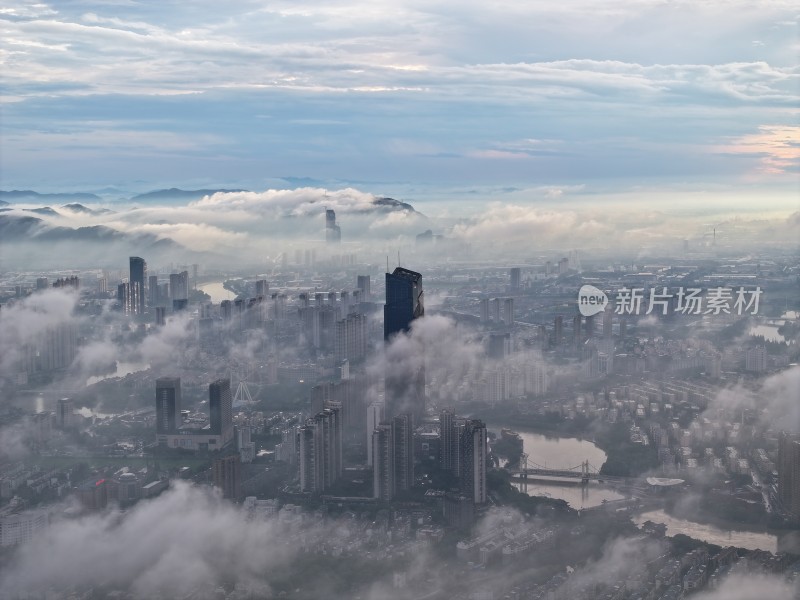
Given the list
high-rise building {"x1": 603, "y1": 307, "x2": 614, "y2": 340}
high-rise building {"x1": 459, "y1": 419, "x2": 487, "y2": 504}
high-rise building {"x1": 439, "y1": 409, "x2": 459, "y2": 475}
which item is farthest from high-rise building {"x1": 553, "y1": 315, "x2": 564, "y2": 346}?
high-rise building {"x1": 459, "y1": 419, "x2": 487, "y2": 504}

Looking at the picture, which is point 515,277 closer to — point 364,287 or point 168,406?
point 364,287

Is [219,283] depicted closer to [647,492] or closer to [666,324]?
[666,324]

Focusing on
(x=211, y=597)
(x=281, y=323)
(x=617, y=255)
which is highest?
(x=617, y=255)

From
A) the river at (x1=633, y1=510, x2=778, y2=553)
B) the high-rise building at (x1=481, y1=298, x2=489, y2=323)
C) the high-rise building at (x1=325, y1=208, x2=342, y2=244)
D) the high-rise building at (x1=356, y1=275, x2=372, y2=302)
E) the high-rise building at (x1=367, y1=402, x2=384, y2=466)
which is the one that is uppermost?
the high-rise building at (x1=325, y1=208, x2=342, y2=244)

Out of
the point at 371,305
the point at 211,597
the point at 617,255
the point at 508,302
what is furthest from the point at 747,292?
the point at 211,597

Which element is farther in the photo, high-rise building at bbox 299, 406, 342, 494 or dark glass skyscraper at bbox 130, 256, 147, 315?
dark glass skyscraper at bbox 130, 256, 147, 315

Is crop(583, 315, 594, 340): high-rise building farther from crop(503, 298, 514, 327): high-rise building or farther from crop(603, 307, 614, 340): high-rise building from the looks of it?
crop(503, 298, 514, 327): high-rise building
